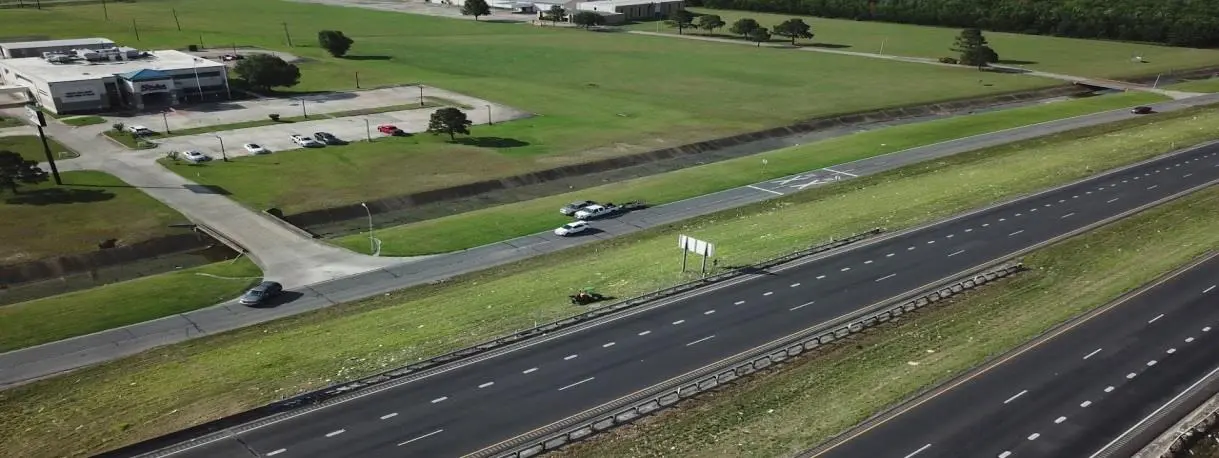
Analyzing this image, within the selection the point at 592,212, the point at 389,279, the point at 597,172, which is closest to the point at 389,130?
the point at 597,172

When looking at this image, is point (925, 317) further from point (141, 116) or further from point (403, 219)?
point (141, 116)

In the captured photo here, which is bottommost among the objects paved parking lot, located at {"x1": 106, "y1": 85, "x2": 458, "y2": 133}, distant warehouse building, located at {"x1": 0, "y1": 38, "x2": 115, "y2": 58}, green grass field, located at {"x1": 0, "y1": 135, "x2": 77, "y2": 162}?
green grass field, located at {"x1": 0, "y1": 135, "x2": 77, "y2": 162}

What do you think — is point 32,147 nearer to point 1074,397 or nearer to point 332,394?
point 332,394

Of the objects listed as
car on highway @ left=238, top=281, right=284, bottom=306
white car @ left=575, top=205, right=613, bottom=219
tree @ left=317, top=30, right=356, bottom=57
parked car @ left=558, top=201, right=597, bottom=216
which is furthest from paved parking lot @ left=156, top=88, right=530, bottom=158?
tree @ left=317, top=30, right=356, bottom=57

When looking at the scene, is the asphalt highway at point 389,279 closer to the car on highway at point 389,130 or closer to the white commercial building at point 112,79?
the car on highway at point 389,130

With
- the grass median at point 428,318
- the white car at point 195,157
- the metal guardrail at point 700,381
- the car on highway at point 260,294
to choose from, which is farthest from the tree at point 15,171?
the metal guardrail at point 700,381

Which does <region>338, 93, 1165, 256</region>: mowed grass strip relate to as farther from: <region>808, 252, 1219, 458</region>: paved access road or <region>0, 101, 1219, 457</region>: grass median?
<region>808, 252, 1219, 458</region>: paved access road
